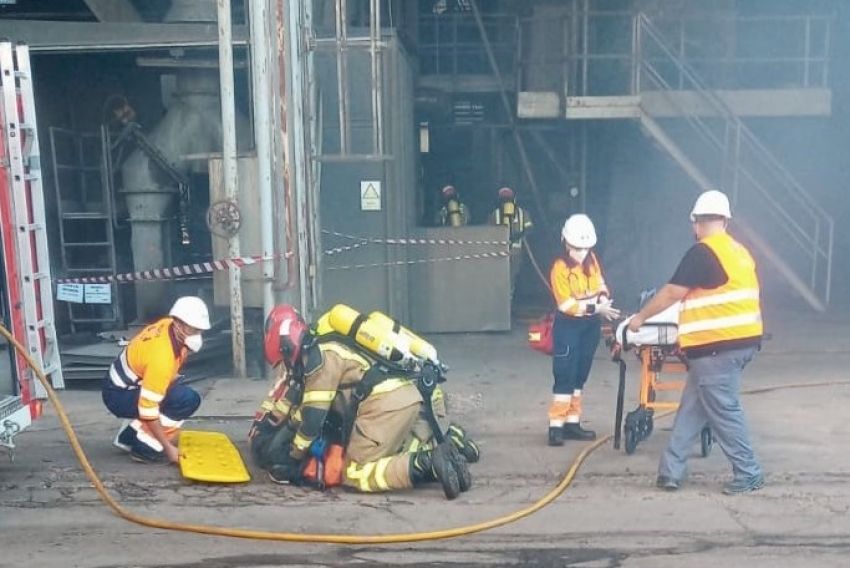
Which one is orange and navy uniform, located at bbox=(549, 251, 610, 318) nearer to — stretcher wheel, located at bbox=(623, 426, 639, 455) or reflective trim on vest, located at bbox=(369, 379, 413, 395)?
stretcher wheel, located at bbox=(623, 426, 639, 455)

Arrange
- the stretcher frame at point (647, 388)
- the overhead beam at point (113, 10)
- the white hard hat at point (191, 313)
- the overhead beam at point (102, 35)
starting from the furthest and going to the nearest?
1. the overhead beam at point (113, 10)
2. the overhead beam at point (102, 35)
3. the stretcher frame at point (647, 388)
4. the white hard hat at point (191, 313)

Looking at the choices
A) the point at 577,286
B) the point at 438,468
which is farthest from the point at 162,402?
the point at 577,286

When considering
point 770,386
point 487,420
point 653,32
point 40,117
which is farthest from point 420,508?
point 653,32

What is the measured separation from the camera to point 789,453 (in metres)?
6.59

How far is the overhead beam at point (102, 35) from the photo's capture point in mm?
9219

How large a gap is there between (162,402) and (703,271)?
3496 mm

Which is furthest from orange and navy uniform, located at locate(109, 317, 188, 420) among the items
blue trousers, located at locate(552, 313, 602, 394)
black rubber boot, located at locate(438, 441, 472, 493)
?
blue trousers, located at locate(552, 313, 602, 394)

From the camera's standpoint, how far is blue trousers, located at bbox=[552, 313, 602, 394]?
6.67 metres

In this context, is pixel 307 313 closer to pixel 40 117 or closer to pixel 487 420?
pixel 487 420

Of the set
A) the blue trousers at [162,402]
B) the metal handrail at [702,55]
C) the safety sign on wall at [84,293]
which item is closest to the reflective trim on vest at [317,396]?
the blue trousers at [162,402]

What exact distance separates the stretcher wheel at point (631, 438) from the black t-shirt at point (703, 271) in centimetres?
127

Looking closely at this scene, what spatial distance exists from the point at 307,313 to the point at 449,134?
22.5 ft

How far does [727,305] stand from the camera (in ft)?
18.4

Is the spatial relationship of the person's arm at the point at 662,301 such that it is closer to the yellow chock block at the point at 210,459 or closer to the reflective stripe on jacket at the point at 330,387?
the reflective stripe on jacket at the point at 330,387
